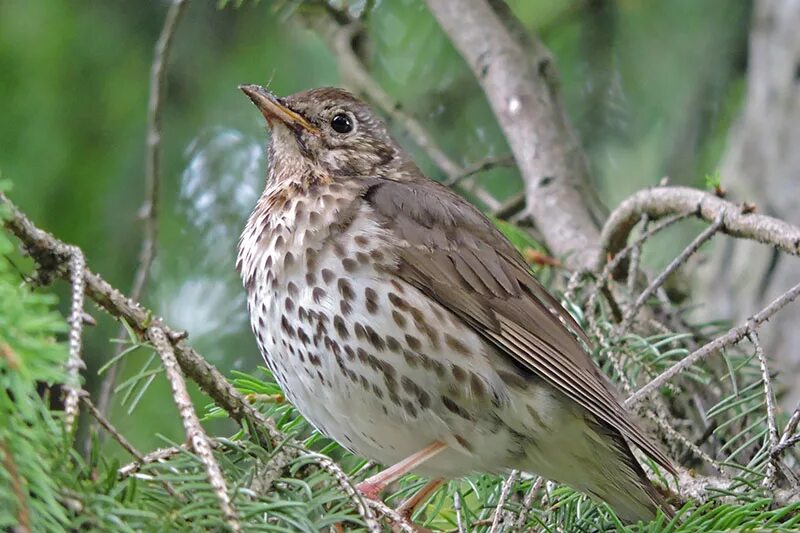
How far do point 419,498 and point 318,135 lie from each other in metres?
1.23

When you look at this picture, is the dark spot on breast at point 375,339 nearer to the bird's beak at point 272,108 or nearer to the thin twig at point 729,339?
the thin twig at point 729,339

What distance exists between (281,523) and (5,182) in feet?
2.35

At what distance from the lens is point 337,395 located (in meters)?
2.55

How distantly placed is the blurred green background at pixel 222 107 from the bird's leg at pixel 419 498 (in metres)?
1.07

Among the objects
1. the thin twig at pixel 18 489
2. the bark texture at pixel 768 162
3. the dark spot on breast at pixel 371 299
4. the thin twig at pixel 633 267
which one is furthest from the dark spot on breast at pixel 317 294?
the bark texture at pixel 768 162

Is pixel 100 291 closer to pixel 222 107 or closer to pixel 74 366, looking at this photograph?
pixel 74 366

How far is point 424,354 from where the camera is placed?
2564 millimetres

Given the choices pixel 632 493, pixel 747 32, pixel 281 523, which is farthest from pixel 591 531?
pixel 747 32

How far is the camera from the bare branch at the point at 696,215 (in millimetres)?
2541

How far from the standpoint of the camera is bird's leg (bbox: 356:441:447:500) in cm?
240

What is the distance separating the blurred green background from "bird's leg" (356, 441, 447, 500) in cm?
119

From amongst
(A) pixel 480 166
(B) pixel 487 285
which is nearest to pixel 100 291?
(B) pixel 487 285

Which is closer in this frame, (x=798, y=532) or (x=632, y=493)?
(x=798, y=532)

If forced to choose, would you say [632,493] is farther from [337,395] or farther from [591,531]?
[337,395]
